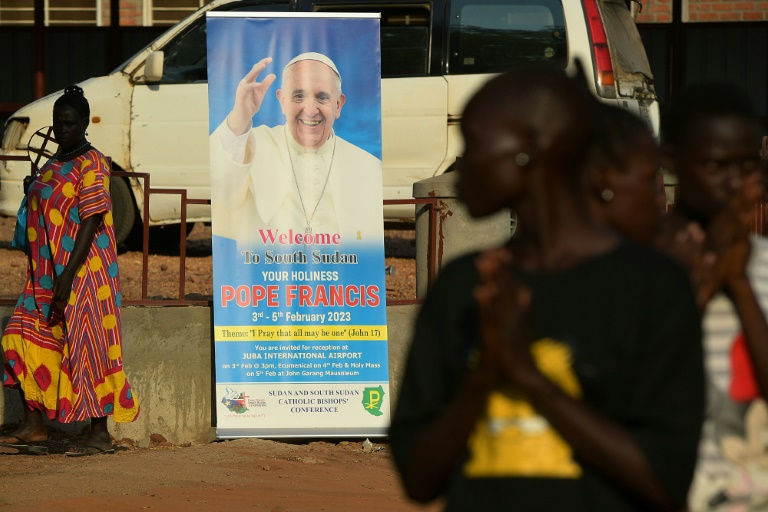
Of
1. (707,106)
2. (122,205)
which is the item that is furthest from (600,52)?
(707,106)

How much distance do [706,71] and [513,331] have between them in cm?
1532

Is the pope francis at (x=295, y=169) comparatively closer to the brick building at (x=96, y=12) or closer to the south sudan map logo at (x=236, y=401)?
the south sudan map logo at (x=236, y=401)

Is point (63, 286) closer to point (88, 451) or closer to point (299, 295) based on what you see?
point (88, 451)

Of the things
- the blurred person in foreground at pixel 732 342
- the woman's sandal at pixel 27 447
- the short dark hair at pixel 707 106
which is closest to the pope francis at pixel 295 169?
the woman's sandal at pixel 27 447

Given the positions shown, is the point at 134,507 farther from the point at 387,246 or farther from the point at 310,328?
the point at 387,246

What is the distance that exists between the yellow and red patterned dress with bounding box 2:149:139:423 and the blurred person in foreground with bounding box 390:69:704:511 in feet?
17.1

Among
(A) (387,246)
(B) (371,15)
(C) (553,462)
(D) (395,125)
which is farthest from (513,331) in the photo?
(A) (387,246)

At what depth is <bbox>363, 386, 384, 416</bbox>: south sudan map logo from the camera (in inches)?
304

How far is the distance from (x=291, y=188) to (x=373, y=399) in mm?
1279

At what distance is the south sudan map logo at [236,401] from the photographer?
7633mm

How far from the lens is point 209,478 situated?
6.82 metres

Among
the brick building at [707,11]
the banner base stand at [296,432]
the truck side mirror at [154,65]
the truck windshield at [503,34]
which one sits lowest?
the banner base stand at [296,432]

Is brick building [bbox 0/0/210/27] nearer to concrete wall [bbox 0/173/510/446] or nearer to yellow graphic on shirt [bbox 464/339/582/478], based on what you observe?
concrete wall [bbox 0/173/510/446]

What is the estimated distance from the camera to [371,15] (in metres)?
7.48
